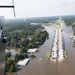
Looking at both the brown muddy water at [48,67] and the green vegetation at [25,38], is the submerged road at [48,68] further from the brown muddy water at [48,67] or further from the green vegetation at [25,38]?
the green vegetation at [25,38]

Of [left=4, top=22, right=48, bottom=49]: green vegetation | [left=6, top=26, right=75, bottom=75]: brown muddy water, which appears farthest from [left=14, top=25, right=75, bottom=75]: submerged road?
[left=4, top=22, right=48, bottom=49]: green vegetation

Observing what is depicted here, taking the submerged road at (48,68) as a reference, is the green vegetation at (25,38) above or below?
above

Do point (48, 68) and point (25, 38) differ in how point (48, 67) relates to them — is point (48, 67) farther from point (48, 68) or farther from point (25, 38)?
point (25, 38)

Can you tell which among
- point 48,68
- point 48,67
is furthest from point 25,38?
point 48,68

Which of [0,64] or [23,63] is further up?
[0,64]

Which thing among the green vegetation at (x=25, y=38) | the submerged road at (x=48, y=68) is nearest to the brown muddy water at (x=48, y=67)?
the submerged road at (x=48, y=68)

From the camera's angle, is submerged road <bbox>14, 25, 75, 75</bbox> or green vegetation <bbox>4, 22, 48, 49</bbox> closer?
submerged road <bbox>14, 25, 75, 75</bbox>

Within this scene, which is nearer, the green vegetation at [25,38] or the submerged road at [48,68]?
the submerged road at [48,68]

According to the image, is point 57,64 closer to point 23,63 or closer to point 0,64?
point 23,63

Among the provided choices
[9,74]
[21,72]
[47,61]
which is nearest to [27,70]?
[21,72]

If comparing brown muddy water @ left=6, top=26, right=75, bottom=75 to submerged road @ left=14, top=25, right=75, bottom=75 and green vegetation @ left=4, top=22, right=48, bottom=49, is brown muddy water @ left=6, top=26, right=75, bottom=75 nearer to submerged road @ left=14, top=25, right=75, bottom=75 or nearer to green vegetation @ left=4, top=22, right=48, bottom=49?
submerged road @ left=14, top=25, right=75, bottom=75

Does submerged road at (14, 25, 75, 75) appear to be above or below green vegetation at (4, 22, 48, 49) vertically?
below
